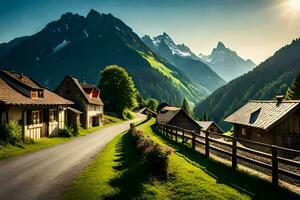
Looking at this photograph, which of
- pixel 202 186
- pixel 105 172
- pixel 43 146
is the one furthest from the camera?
pixel 43 146

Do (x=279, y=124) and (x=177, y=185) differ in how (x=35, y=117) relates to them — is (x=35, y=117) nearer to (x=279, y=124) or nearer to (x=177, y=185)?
(x=177, y=185)

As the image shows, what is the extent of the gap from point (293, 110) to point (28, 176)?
91.1 ft

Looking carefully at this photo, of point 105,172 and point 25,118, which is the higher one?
point 25,118

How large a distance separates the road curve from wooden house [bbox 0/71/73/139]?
6.70 meters

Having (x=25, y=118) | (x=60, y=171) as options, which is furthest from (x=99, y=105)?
(x=60, y=171)

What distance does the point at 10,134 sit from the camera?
28.7m

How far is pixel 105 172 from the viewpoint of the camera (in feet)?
55.7

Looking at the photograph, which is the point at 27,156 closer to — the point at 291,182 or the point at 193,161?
the point at 193,161

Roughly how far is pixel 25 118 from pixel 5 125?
15.7ft

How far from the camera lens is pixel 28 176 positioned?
17234 mm

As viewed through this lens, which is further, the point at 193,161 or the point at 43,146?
the point at 43,146

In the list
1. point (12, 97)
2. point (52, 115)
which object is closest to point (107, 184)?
point (12, 97)

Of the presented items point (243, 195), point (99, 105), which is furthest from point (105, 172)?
point (99, 105)

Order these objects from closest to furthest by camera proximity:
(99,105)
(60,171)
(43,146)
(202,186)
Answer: (202,186), (60,171), (43,146), (99,105)
